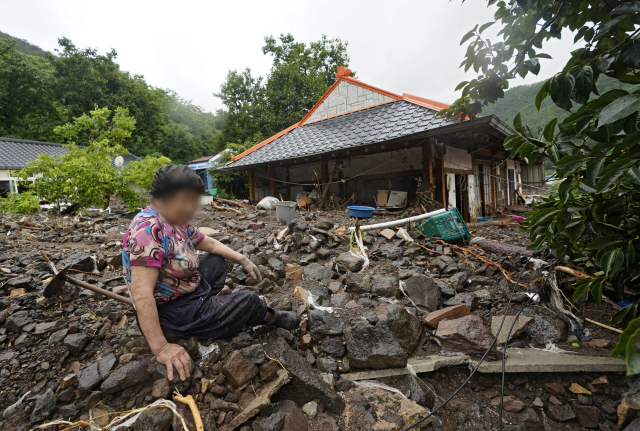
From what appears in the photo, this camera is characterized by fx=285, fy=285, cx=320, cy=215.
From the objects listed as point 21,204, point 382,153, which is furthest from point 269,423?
point 21,204

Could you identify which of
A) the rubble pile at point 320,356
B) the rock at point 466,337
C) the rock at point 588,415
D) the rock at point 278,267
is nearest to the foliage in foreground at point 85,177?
the rubble pile at point 320,356

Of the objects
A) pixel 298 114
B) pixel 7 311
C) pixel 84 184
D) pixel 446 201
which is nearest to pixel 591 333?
pixel 446 201

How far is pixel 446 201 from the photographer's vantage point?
23.3 feet

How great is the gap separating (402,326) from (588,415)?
1451 mm

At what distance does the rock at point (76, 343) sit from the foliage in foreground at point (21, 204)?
23.9ft

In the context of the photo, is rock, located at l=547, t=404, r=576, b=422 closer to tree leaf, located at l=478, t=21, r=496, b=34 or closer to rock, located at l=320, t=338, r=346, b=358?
rock, located at l=320, t=338, r=346, b=358

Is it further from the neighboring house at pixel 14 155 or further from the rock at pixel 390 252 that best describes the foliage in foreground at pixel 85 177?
the neighboring house at pixel 14 155

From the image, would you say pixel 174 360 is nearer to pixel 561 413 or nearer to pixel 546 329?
pixel 561 413

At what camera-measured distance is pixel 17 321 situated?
7.46ft

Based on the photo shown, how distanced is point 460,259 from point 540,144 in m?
2.59

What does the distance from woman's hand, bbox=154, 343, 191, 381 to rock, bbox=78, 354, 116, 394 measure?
1.62 feet

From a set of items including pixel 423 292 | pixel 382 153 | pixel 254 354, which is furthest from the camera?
pixel 382 153

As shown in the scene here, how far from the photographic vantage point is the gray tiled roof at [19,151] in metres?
14.8

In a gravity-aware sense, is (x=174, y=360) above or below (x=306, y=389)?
above
